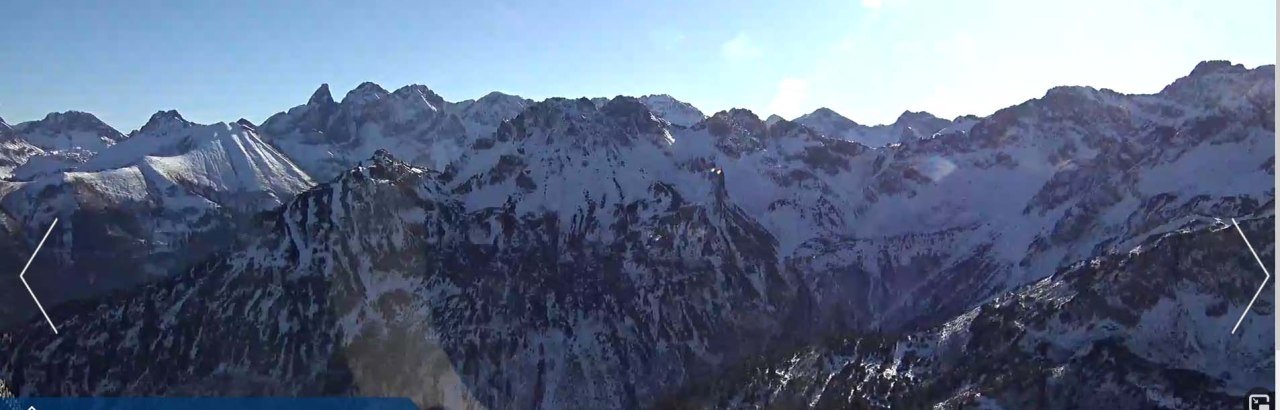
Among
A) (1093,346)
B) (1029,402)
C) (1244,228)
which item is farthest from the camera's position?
(1244,228)

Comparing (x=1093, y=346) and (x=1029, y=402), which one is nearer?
(x=1029, y=402)

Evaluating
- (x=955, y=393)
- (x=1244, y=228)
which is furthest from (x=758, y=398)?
(x=1244, y=228)

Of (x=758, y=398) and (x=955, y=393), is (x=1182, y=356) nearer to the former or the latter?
(x=955, y=393)

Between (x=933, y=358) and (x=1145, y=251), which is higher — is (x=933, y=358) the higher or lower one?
the lower one

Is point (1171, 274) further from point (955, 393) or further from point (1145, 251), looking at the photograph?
point (955, 393)

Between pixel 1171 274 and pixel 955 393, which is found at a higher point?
pixel 1171 274

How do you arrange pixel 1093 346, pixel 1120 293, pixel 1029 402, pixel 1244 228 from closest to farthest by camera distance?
pixel 1029 402
pixel 1093 346
pixel 1120 293
pixel 1244 228

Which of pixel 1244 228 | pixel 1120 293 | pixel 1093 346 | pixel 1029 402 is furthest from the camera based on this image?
pixel 1244 228

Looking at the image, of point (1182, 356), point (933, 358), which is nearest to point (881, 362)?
point (933, 358)

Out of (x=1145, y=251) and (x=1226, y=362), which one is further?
(x=1145, y=251)
